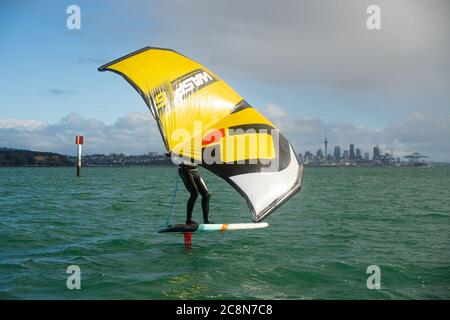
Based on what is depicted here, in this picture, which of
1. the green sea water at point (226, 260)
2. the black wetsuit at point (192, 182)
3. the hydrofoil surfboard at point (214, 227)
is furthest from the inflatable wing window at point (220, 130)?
the green sea water at point (226, 260)

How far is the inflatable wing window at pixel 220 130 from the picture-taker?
7617 mm

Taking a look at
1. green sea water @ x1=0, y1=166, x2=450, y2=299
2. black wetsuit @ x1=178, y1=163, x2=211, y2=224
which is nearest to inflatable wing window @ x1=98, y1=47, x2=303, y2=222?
black wetsuit @ x1=178, y1=163, x2=211, y2=224

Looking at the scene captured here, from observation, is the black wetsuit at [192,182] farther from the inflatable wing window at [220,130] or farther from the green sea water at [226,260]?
the green sea water at [226,260]

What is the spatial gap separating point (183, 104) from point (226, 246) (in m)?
4.55

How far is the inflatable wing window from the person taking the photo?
7.62m

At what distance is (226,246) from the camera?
10.6m

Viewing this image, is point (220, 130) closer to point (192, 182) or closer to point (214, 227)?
point (192, 182)

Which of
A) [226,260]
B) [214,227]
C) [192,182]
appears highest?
[192,182]

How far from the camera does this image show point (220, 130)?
7.79 metres

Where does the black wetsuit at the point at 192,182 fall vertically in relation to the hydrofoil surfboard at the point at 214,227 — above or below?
above

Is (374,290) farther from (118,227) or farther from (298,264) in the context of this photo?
(118,227)

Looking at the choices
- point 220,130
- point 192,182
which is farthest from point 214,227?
point 220,130

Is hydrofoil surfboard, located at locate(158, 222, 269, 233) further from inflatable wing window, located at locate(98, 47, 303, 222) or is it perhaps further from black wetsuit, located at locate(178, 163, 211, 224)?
inflatable wing window, located at locate(98, 47, 303, 222)
